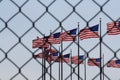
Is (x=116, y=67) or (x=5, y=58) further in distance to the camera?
(x=116, y=67)

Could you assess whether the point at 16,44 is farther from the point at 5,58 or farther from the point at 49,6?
the point at 49,6

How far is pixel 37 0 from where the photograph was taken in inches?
138

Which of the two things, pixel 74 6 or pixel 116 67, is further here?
pixel 116 67

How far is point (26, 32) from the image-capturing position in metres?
3.58

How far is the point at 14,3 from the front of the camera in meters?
3.51

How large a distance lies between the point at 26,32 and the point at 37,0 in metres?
0.29

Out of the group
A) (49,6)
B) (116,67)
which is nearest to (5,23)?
(49,6)

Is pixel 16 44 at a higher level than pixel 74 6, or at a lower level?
lower

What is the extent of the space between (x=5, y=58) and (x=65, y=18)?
2.06ft

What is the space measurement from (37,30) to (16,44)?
22 cm

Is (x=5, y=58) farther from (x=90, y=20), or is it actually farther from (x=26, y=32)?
(x=90, y=20)

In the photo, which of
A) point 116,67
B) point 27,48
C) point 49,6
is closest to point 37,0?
point 49,6

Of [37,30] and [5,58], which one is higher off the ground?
[37,30]

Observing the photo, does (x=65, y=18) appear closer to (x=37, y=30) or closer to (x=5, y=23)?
(x=37, y=30)
